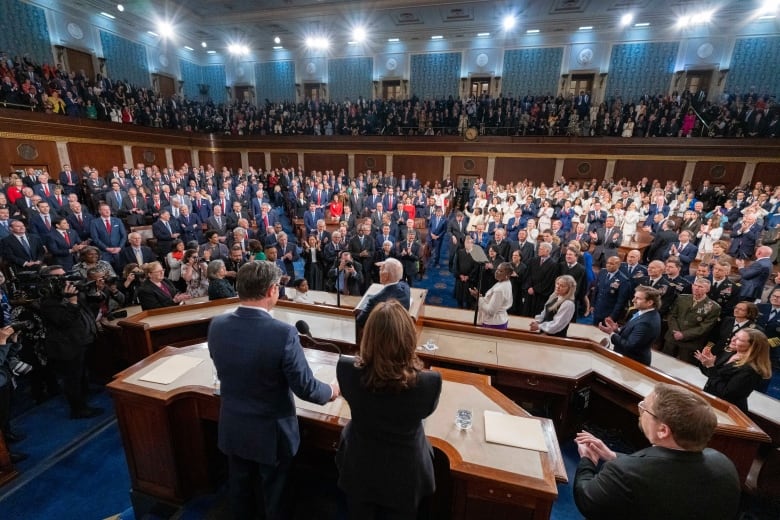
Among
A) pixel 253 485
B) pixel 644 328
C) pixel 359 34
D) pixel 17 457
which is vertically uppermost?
pixel 359 34

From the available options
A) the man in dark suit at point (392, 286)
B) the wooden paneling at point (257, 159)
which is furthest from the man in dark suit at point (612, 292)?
the wooden paneling at point (257, 159)

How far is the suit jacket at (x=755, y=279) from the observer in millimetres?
4855

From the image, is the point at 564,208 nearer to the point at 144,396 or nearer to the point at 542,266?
the point at 542,266

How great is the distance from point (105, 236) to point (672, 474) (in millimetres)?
8280

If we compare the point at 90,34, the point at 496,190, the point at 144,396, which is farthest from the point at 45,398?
the point at 90,34

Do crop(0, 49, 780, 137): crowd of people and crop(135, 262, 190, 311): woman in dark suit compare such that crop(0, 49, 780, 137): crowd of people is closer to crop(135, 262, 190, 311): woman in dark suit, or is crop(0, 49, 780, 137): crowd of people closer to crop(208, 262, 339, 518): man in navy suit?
crop(135, 262, 190, 311): woman in dark suit

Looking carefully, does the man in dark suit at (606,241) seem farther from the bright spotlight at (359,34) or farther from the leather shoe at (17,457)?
the bright spotlight at (359,34)

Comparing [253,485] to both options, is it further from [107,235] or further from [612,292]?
[107,235]

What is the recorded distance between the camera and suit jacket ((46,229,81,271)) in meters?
6.02

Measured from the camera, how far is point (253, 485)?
2.17 m

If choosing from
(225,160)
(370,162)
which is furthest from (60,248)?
(225,160)

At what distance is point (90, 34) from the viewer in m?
15.6

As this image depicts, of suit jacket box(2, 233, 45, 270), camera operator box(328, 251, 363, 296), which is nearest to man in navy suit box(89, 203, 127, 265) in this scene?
suit jacket box(2, 233, 45, 270)

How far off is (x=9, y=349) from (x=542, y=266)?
6.34 metres
